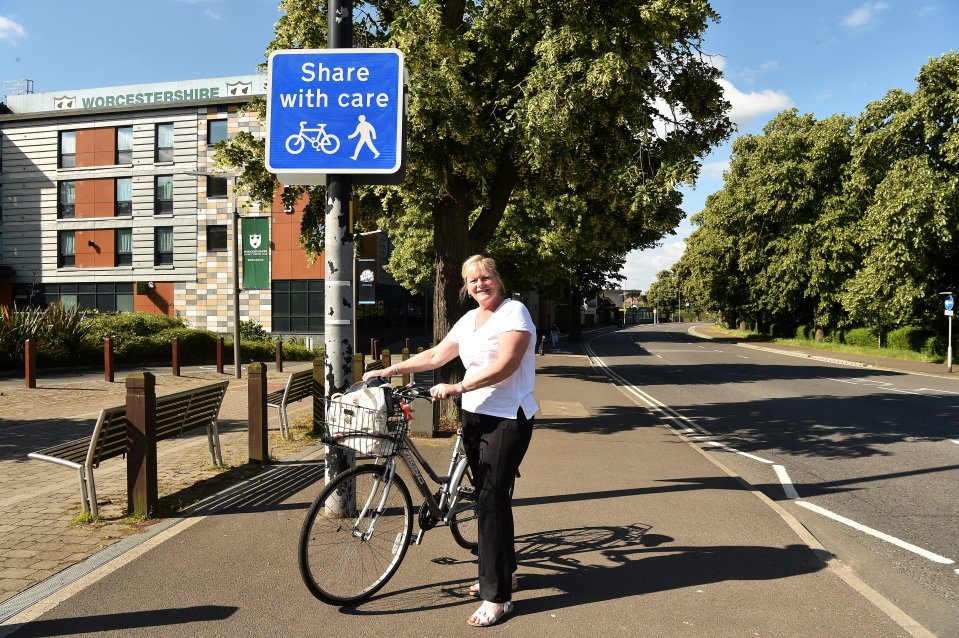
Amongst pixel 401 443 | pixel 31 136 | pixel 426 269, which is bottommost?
pixel 401 443

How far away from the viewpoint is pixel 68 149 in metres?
35.8

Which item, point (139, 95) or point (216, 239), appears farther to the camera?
point (139, 95)

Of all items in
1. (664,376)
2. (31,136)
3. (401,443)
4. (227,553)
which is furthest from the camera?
(31,136)

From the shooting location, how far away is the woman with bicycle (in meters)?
3.46

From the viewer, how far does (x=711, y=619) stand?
3.50 m

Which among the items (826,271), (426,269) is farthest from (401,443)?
(826,271)

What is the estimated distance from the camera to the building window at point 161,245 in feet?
113

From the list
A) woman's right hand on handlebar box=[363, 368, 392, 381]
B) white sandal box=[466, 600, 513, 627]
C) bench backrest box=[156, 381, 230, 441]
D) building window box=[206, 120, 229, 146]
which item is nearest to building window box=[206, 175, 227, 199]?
building window box=[206, 120, 229, 146]

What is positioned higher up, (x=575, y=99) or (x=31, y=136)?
(x=31, y=136)

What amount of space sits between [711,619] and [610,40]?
7445 mm

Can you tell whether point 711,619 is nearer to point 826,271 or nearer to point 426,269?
point 426,269

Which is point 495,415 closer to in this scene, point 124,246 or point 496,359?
point 496,359

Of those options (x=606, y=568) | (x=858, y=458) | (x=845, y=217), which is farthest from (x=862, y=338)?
(x=606, y=568)

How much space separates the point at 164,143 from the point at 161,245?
207 inches
